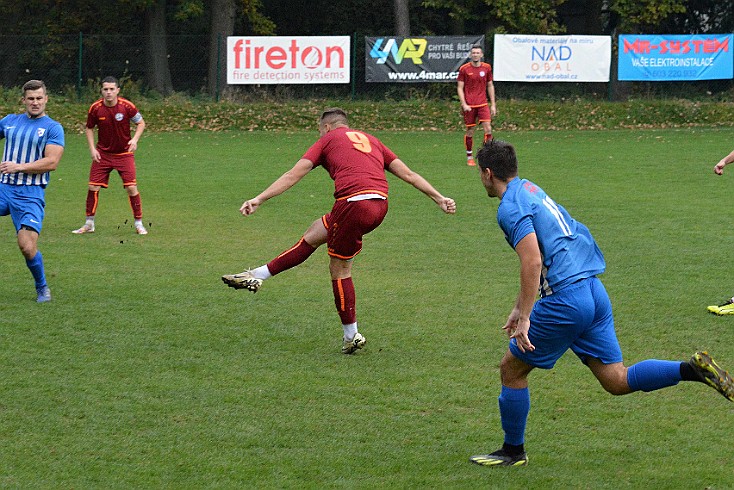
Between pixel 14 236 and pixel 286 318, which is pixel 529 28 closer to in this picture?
pixel 14 236

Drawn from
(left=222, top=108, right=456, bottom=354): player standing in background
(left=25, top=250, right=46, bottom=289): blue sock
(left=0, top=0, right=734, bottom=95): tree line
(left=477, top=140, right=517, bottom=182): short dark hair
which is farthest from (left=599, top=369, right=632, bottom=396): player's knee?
(left=0, top=0, right=734, bottom=95): tree line

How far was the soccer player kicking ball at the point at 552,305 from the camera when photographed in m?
5.00

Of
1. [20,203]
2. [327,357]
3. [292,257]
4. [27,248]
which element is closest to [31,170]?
[20,203]

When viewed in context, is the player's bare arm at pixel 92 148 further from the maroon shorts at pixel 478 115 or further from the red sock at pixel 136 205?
the maroon shorts at pixel 478 115

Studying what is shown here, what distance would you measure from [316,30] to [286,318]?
93.3 ft

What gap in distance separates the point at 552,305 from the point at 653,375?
653mm

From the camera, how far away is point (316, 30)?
35.9 metres

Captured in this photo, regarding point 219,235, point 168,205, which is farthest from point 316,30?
point 219,235

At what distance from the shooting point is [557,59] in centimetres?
2802

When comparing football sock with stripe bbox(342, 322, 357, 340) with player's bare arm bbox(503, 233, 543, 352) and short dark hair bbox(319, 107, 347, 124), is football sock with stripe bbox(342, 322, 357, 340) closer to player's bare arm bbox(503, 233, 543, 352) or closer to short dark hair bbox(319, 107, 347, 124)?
short dark hair bbox(319, 107, 347, 124)

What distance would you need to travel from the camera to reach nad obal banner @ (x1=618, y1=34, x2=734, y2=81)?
28.0 metres

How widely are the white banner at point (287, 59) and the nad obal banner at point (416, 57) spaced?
90 centimetres

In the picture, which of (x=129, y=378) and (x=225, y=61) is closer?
(x=129, y=378)

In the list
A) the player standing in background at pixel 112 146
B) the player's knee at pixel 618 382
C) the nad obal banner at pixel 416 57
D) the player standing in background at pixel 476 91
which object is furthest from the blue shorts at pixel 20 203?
the nad obal banner at pixel 416 57
